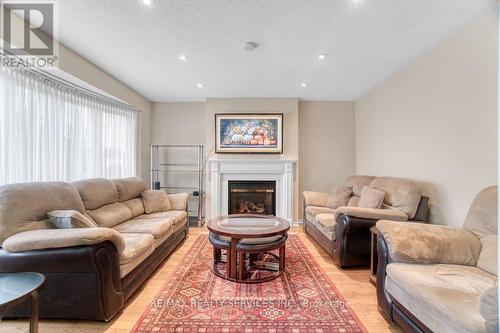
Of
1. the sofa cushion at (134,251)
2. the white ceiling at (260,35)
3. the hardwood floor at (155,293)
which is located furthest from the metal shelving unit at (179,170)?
the sofa cushion at (134,251)

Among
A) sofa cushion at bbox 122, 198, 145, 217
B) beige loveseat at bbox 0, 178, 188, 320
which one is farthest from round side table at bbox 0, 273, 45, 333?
sofa cushion at bbox 122, 198, 145, 217

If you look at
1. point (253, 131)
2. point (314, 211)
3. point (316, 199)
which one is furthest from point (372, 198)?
point (253, 131)

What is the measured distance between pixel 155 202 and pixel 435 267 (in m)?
3.43

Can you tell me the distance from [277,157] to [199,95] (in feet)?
6.47

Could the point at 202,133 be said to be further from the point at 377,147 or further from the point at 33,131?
the point at 377,147

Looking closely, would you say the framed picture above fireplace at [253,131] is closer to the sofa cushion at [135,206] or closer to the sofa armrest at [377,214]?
the sofa cushion at [135,206]

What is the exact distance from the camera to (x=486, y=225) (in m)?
1.82

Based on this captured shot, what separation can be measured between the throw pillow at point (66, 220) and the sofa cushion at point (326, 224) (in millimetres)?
2570

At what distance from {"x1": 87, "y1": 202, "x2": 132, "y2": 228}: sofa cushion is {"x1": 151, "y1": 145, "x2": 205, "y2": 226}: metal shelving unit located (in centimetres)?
176

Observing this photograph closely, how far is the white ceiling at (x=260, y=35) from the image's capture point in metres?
1.96

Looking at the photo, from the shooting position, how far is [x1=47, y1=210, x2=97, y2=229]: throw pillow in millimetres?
1954

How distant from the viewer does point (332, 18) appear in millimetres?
2102

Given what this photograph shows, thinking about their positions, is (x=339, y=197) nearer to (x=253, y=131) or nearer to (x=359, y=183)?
(x=359, y=183)

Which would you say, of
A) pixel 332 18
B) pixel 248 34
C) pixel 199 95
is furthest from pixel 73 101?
pixel 332 18
